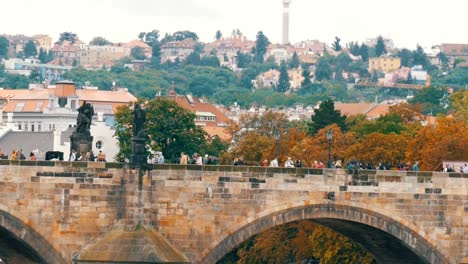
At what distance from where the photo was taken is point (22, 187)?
6894 cm

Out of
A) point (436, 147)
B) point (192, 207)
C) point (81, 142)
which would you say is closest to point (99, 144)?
point (436, 147)

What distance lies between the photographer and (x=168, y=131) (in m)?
118

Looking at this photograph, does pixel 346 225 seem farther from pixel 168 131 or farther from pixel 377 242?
pixel 168 131

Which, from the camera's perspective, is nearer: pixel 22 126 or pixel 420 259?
pixel 420 259

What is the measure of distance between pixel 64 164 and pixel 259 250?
38.2 metres

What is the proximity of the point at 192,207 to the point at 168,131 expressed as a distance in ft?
158

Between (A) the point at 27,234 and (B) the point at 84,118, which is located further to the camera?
(B) the point at 84,118

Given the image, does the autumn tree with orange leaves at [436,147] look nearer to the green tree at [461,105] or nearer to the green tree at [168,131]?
the green tree at [168,131]

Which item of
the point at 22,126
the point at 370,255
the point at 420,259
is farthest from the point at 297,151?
the point at 22,126

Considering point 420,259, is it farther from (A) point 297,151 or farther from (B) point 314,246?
(A) point 297,151

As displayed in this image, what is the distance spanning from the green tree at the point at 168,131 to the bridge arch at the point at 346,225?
41437 mm

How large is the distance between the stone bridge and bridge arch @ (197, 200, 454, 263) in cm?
3

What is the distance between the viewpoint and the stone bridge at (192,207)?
69.1 metres

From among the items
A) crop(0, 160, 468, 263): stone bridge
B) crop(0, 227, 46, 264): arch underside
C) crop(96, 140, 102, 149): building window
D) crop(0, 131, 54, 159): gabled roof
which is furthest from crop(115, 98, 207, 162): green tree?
crop(0, 160, 468, 263): stone bridge
